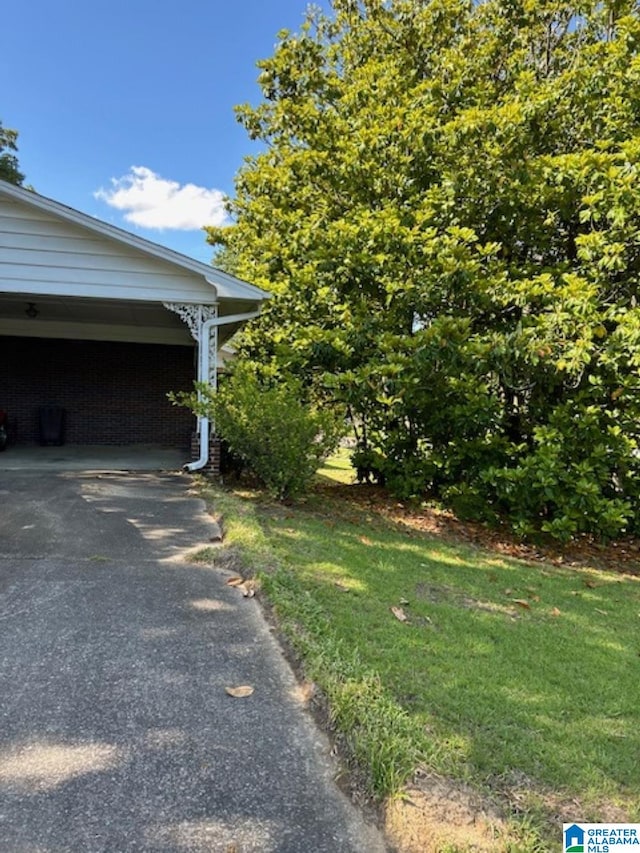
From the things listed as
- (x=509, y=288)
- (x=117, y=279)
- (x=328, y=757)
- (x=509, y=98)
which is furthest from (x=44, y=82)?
(x=328, y=757)

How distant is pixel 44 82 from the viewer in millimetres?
14656

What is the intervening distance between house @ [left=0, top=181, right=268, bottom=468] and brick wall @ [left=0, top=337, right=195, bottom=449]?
2 centimetres

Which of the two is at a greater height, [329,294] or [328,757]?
[329,294]

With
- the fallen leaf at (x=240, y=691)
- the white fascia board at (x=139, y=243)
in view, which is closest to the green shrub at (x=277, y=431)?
the white fascia board at (x=139, y=243)

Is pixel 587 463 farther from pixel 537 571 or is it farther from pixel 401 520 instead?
pixel 401 520

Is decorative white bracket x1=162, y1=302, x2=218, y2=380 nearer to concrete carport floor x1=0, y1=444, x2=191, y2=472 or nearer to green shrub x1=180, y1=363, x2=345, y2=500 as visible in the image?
green shrub x1=180, y1=363, x2=345, y2=500

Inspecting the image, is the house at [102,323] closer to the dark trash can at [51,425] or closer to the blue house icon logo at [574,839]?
Answer: the dark trash can at [51,425]

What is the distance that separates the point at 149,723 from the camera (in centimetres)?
222

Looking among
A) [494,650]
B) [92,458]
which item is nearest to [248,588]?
[494,650]

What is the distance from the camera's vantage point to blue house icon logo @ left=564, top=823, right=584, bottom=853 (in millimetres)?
1683

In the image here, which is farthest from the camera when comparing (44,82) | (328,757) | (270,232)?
(44,82)

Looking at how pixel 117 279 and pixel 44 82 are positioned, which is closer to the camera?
pixel 117 279

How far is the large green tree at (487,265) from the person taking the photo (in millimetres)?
6684

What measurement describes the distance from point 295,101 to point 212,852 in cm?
1307
